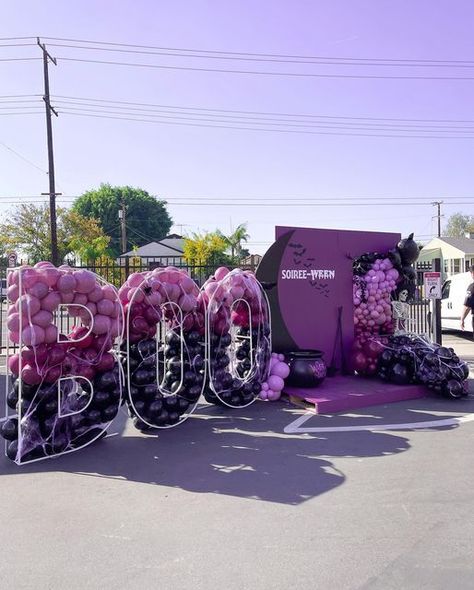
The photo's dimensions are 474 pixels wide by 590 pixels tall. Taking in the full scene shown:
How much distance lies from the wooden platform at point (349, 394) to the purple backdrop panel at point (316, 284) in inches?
38.7

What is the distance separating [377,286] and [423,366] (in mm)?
1929

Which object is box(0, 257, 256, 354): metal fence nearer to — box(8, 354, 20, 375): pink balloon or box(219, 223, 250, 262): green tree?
box(8, 354, 20, 375): pink balloon

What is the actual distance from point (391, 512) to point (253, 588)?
1.57 meters

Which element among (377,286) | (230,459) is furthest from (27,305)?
(377,286)


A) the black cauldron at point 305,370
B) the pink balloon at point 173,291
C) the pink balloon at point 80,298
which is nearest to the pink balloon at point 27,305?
the pink balloon at point 80,298

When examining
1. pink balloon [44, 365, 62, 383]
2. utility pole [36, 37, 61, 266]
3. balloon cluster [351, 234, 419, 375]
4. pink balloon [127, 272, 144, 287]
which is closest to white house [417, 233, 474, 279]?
utility pole [36, 37, 61, 266]

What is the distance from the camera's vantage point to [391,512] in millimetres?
4391

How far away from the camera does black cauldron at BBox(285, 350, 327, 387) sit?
8.66 m

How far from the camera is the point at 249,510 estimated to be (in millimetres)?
4484

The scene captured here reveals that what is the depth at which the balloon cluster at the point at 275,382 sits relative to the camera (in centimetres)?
851

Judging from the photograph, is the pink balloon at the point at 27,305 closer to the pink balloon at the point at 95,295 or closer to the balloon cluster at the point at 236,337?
the pink balloon at the point at 95,295

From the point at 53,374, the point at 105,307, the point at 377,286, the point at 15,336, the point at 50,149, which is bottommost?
the point at 53,374

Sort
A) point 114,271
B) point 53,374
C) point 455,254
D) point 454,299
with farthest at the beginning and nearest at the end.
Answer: point 455,254, point 454,299, point 114,271, point 53,374

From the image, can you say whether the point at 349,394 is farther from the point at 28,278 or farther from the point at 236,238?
the point at 236,238
